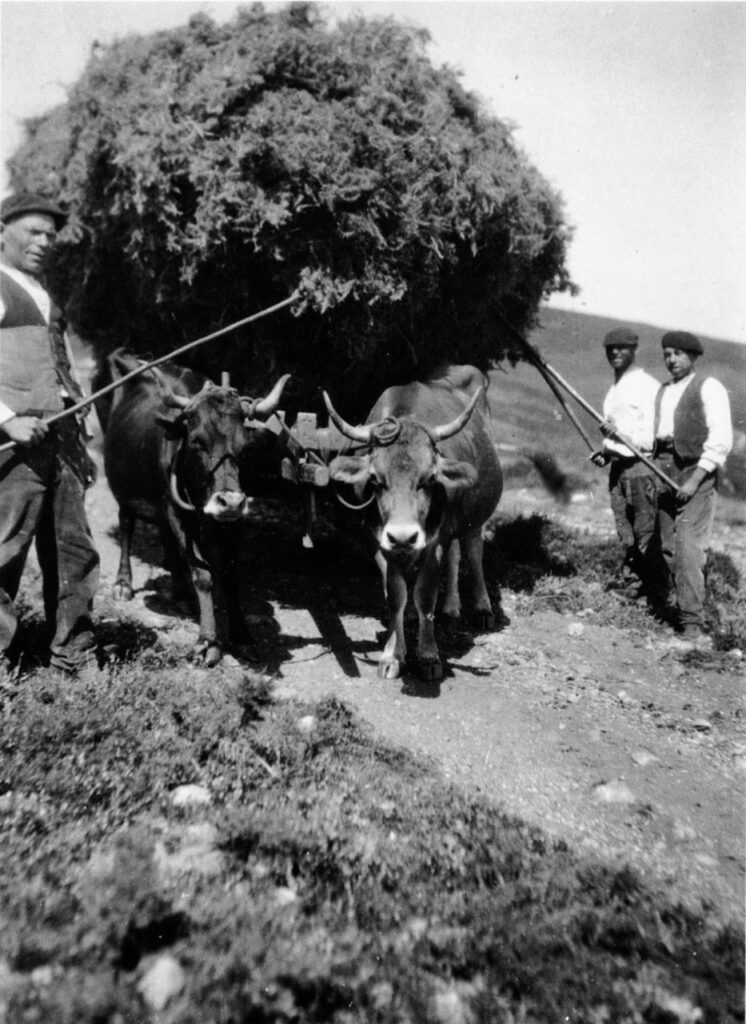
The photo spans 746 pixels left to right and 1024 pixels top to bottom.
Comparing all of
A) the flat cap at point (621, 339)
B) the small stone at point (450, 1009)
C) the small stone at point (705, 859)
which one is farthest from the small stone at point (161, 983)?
the flat cap at point (621, 339)

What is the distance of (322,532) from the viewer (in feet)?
27.1

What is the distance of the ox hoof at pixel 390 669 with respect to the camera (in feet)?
17.0

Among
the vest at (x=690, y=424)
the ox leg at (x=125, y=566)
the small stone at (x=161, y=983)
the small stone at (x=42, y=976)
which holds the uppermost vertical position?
the vest at (x=690, y=424)

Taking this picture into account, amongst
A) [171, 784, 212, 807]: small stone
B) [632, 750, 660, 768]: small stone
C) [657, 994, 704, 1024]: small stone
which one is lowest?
[632, 750, 660, 768]: small stone

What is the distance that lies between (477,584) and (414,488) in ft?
6.62

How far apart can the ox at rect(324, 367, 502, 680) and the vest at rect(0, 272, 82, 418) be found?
161 centimetres

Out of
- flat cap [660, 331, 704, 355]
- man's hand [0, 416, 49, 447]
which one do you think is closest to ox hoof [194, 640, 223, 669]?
man's hand [0, 416, 49, 447]

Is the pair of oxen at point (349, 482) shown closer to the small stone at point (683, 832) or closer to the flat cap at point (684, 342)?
the flat cap at point (684, 342)

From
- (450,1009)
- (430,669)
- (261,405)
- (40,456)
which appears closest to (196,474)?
(261,405)

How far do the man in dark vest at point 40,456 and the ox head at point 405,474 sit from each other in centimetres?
158

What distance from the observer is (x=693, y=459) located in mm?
6266

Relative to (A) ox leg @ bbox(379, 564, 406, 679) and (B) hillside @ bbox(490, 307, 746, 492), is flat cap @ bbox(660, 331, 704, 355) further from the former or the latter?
(B) hillside @ bbox(490, 307, 746, 492)

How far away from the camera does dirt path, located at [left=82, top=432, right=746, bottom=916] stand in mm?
3531

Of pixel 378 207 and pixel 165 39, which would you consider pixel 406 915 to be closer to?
pixel 378 207
